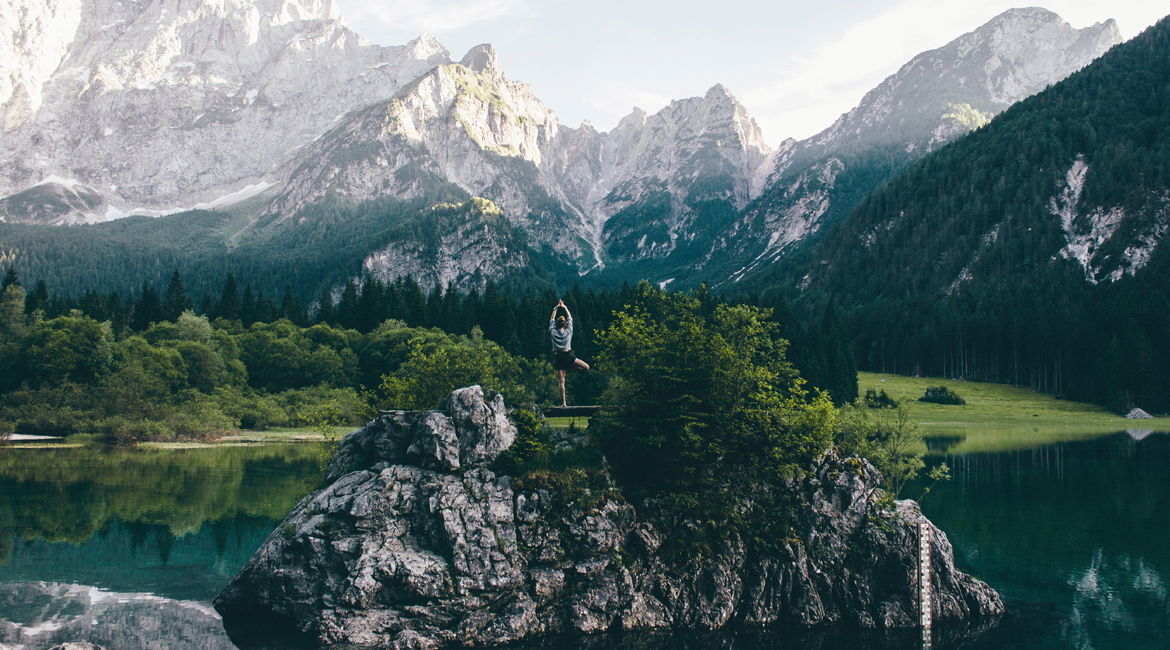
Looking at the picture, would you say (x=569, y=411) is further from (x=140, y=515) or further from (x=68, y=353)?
(x=68, y=353)

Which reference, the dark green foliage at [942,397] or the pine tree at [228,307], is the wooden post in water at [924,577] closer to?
the dark green foliage at [942,397]

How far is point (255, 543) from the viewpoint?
50469 millimetres

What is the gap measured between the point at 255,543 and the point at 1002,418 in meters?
120

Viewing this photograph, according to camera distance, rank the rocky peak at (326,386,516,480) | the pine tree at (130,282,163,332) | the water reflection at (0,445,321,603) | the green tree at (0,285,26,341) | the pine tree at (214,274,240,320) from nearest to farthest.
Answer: the rocky peak at (326,386,516,480), the water reflection at (0,445,321,603), the green tree at (0,285,26,341), the pine tree at (130,282,163,332), the pine tree at (214,274,240,320)

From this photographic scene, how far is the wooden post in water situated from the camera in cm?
3797

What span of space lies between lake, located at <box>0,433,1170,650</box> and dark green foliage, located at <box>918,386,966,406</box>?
51.5m

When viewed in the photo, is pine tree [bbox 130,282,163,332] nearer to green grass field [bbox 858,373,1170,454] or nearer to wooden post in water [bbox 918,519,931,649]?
green grass field [bbox 858,373,1170,454]

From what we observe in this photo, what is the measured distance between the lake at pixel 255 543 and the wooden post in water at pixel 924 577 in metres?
1.61

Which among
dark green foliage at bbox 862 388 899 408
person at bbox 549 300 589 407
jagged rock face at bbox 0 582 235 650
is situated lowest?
jagged rock face at bbox 0 582 235 650

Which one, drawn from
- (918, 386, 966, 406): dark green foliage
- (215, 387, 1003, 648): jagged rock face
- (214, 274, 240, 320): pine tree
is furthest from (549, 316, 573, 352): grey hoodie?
(214, 274, 240, 320): pine tree

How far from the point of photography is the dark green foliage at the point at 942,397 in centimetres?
14150

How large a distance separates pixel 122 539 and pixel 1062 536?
6172 centimetres

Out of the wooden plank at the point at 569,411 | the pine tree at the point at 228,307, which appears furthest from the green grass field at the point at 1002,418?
the pine tree at the point at 228,307

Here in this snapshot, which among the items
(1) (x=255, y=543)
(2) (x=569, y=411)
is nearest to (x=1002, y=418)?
(2) (x=569, y=411)
